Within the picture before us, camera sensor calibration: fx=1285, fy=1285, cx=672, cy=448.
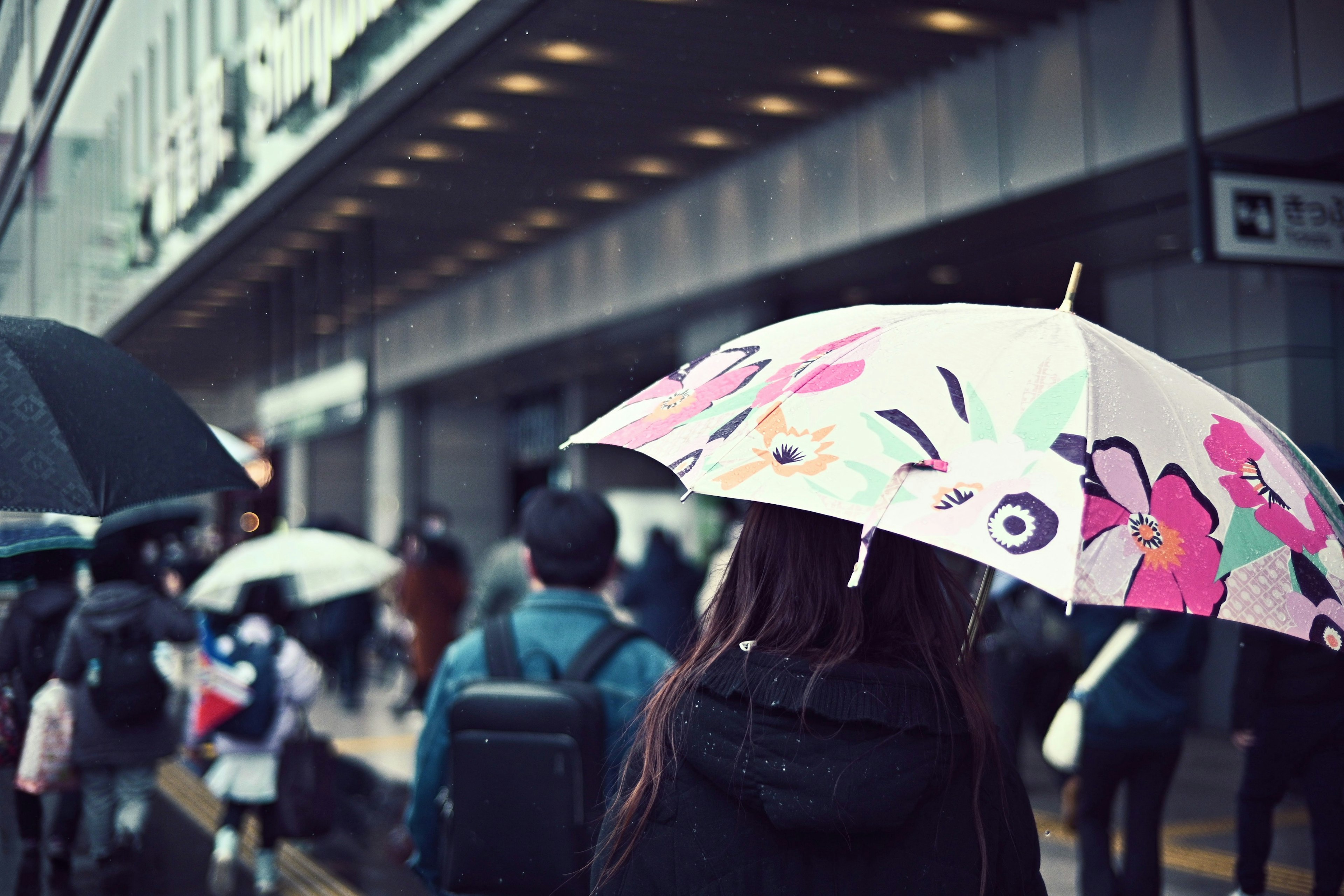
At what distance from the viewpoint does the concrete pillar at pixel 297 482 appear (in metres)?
27.6

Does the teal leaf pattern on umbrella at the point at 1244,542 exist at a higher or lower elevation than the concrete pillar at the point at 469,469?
lower

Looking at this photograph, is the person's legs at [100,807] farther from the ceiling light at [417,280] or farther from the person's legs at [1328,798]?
the ceiling light at [417,280]

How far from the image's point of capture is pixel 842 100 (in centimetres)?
924

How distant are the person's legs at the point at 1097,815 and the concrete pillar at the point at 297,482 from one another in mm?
23737

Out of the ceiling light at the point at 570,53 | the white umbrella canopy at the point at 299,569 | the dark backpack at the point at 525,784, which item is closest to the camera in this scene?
the dark backpack at the point at 525,784

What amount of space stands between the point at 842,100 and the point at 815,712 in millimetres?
8306

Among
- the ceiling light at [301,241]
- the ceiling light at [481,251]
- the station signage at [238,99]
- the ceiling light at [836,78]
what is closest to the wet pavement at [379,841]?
the ceiling light at [301,241]

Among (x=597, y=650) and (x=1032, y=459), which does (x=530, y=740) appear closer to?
(x=597, y=650)

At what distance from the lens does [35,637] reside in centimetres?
486

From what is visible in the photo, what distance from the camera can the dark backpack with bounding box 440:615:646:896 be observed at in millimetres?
2963

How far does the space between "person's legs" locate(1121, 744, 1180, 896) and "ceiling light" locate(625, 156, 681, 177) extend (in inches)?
281

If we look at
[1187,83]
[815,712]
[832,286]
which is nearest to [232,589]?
[1187,83]

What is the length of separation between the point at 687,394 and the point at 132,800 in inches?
195

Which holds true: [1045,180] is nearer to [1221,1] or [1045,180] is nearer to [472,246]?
[1221,1]
